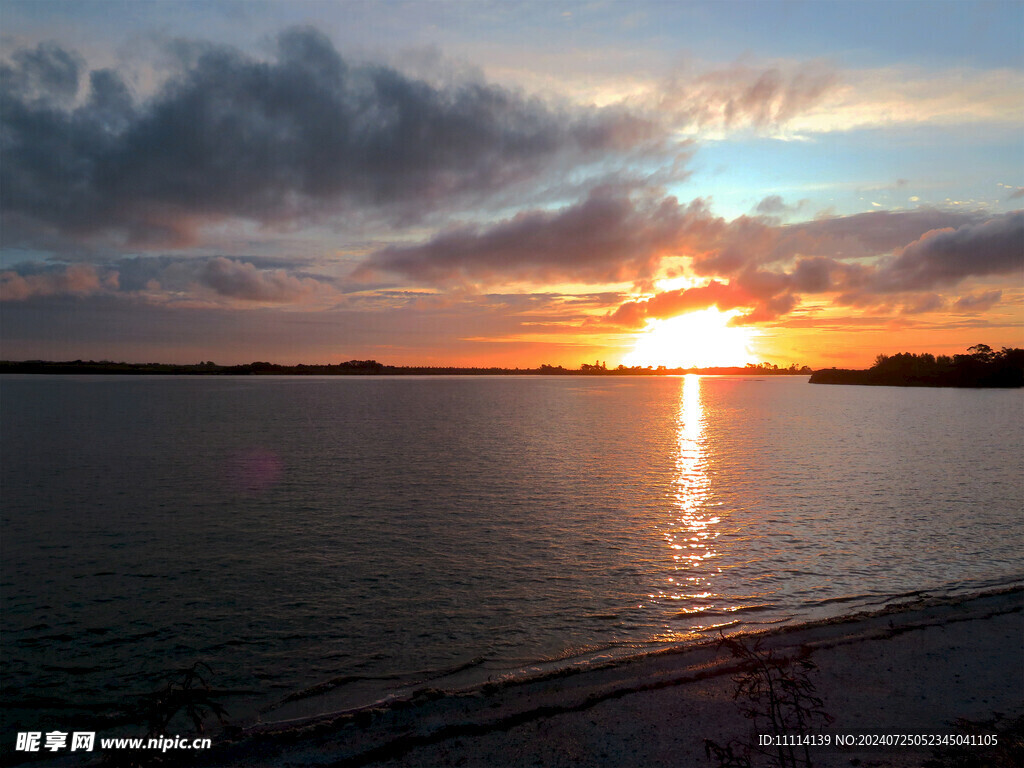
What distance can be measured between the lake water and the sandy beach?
1483 mm

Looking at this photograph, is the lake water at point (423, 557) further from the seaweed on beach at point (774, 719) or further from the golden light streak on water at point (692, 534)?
the seaweed on beach at point (774, 719)

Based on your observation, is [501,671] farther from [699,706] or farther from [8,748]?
[8,748]

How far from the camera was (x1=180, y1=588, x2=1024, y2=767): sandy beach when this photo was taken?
9031 mm

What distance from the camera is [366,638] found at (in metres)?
14.2

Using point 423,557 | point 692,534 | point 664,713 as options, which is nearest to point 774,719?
point 664,713

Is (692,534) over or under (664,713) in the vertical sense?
under

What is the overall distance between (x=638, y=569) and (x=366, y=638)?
933 cm

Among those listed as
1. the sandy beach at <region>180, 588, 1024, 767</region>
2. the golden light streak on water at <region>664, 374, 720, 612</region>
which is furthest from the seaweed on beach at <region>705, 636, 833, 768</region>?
the golden light streak on water at <region>664, 374, 720, 612</region>

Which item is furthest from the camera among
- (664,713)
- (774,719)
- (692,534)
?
(692,534)

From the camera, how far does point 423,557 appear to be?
66.5ft

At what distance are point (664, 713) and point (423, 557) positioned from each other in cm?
1177

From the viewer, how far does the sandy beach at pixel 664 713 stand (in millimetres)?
9031

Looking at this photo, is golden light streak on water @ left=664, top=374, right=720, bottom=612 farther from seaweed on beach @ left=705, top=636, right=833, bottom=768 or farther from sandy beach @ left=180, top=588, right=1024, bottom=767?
seaweed on beach @ left=705, top=636, right=833, bottom=768

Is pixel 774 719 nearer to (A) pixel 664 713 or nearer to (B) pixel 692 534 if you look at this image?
(A) pixel 664 713
